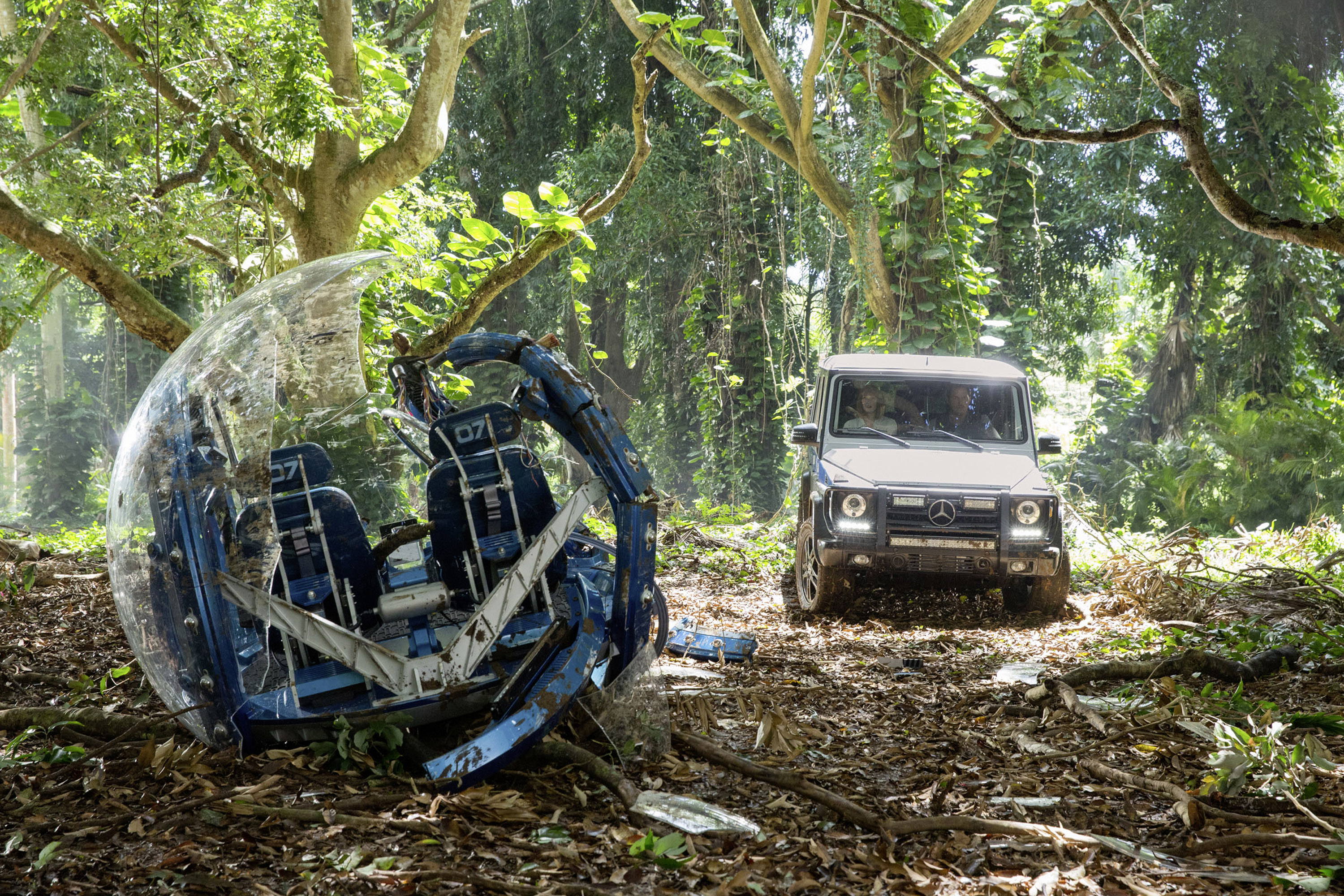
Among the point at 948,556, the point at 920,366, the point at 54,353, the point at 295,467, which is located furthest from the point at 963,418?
the point at 54,353

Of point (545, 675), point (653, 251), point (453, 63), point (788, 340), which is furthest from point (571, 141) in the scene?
point (545, 675)

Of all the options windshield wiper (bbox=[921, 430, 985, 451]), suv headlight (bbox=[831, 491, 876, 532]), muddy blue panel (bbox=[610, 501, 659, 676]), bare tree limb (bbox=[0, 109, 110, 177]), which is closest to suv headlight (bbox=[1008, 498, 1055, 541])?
windshield wiper (bbox=[921, 430, 985, 451])

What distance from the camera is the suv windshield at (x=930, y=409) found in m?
8.03

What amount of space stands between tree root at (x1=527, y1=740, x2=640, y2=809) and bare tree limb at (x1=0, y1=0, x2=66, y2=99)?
6941 millimetres

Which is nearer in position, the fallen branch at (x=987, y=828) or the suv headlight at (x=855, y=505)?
the fallen branch at (x=987, y=828)

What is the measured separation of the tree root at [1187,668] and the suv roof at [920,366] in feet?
11.0

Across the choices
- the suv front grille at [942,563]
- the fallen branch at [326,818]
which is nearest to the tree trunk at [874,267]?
the suv front grille at [942,563]

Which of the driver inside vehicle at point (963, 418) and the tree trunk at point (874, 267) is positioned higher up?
the tree trunk at point (874, 267)

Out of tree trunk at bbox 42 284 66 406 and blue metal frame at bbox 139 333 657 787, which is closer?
blue metal frame at bbox 139 333 657 787

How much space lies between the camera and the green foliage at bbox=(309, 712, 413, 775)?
11.9 ft

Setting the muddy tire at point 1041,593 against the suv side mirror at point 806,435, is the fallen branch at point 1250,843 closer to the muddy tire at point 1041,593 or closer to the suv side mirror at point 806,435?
the muddy tire at point 1041,593

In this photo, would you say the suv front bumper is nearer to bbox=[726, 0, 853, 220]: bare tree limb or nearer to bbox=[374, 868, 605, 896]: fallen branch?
bbox=[374, 868, 605, 896]: fallen branch

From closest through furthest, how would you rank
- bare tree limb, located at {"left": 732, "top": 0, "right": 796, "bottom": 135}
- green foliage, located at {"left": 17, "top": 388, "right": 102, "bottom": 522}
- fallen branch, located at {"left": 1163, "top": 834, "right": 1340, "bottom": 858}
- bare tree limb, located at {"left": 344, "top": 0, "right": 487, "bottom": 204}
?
1. fallen branch, located at {"left": 1163, "top": 834, "right": 1340, "bottom": 858}
2. bare tree limb, located at {"left": 344, "top": 0, "right": 487, "bottom": 204}
3. bare tree limb, located at {"left": 732, "top": 0, "right": 796, "bottom": 135}
4. green foliage, located at {"left": 17, "top": 388, "right": 102, "bottom": 522}

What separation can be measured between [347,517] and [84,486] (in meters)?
28.2
